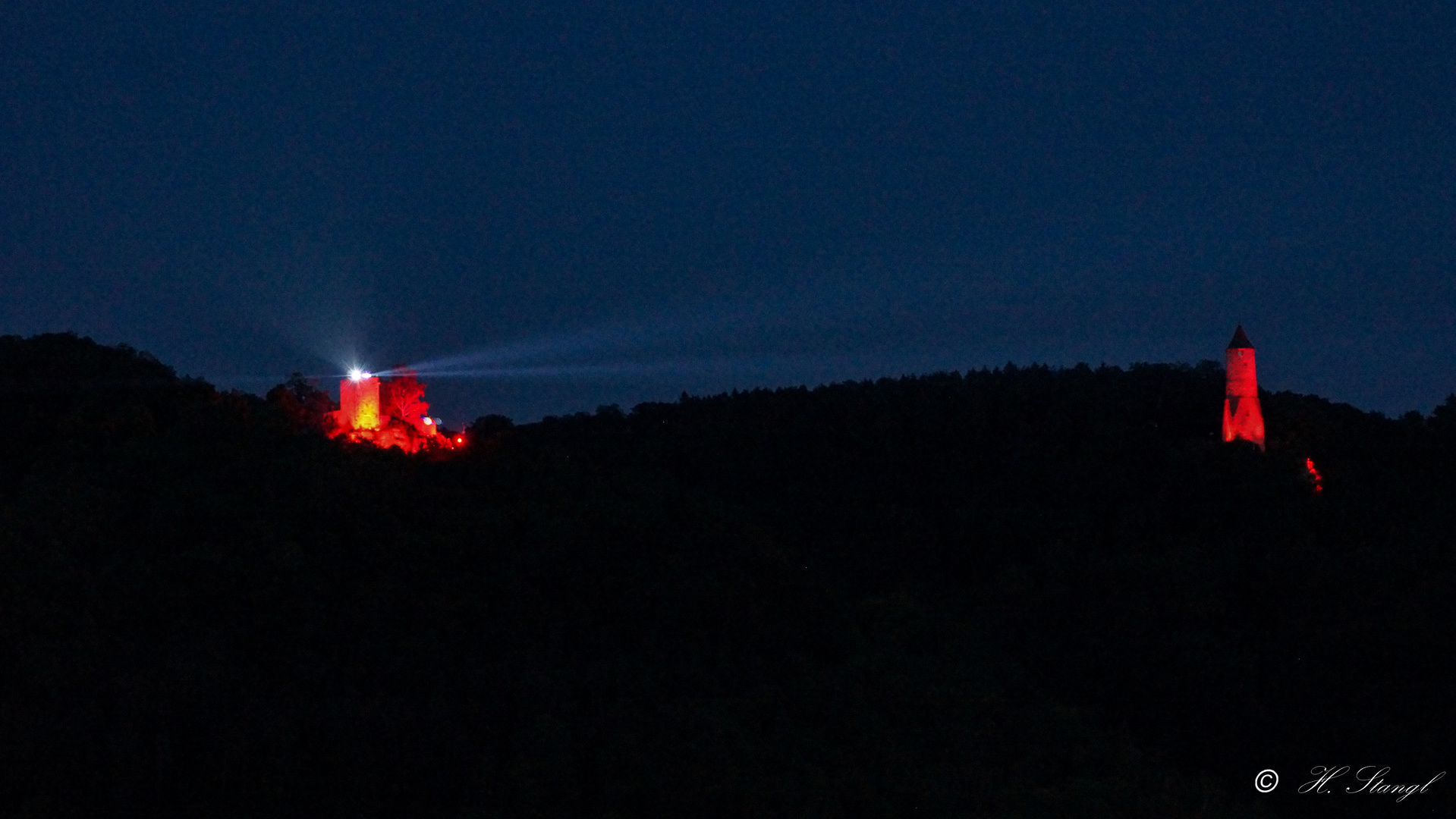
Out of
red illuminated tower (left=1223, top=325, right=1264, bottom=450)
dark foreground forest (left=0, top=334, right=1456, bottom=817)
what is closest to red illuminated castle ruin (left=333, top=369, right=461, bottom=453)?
dark foreground forest (left=0, top=334, right=1456, bottom=817)

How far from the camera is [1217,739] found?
81.5ft

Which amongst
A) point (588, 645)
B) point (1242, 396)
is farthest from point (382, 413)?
point (1242, 396)

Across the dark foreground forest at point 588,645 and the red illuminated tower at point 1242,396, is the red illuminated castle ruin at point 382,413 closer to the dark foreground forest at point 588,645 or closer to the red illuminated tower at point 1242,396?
the dark foreground forest at point 588,645

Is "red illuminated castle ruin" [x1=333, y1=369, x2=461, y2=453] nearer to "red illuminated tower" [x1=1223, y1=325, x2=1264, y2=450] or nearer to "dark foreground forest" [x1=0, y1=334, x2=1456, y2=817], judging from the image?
"dark foreground forest" [x1=0, y1=334, x2=1456, y2=817]

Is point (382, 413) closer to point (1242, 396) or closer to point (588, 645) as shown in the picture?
point (588, 645)

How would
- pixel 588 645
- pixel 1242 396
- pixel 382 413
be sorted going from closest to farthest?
pixel 588 645, pixel 382 413, pixel 1242 396

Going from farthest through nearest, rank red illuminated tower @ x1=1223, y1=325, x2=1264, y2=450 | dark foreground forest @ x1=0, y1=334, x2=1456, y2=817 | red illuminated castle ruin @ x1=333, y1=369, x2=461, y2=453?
red illuminated tower @ x1=1223, y1=325, x2=1264, y2=450 < red illuminated castle ruin @ x1=333, y1=369, x2=461, y2=453 < dark foreground forest @ x1=0, y1=334, x2=1456, y2=817

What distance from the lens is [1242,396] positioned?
130 feet

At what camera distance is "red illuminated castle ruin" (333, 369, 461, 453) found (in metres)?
26.0

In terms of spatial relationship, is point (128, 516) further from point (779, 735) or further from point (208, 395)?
point (779, 735)

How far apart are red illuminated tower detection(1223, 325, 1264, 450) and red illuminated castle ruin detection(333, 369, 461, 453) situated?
21561 mm

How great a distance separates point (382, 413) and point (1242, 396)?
75.2 feet

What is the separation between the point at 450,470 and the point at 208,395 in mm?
3844

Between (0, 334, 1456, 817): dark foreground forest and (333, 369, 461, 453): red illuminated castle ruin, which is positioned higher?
(333, 369, 461, 453): red illuminated castle ruin
